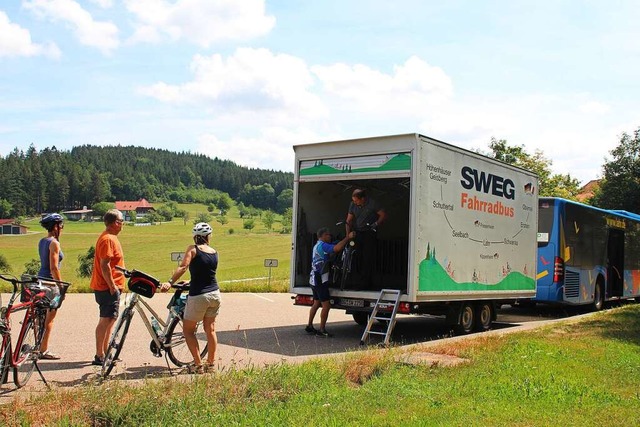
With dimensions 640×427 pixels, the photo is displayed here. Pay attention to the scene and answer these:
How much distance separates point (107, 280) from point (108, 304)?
0.29 metres

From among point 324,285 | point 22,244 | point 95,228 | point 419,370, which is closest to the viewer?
point 419,370

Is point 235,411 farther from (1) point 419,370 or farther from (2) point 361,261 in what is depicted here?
(2) point 361,261

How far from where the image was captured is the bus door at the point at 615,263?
66.1 feet

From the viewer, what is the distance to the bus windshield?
1692 centimetres

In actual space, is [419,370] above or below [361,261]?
below

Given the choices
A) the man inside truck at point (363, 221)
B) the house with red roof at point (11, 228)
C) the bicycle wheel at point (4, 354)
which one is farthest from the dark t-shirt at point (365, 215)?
the house with red roof at point (11, 228)

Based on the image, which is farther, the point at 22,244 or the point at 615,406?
the point at 22,244

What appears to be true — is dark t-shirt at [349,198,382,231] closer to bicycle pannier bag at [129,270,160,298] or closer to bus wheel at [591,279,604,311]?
bicycle pannier bag at [129,270,160,298]

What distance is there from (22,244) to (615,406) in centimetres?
8734

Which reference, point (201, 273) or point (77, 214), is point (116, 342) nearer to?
point (201, 273)

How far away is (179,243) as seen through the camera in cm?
8869

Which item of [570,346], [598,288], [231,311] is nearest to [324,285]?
[570,346]

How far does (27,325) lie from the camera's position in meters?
6.91

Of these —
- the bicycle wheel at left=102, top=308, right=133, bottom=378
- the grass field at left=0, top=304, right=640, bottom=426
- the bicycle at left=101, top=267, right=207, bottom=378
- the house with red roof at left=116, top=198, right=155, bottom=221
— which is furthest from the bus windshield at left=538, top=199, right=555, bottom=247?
the house with red roof at left=116, top=198, right=155, bottom=221
